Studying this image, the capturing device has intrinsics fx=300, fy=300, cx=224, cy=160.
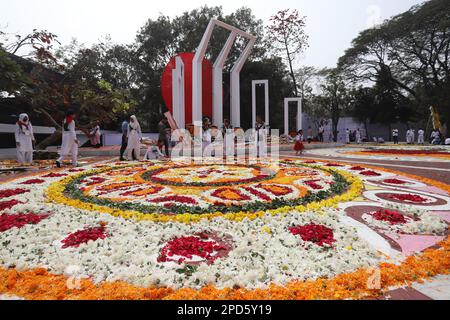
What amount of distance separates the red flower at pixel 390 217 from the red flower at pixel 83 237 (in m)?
3.11

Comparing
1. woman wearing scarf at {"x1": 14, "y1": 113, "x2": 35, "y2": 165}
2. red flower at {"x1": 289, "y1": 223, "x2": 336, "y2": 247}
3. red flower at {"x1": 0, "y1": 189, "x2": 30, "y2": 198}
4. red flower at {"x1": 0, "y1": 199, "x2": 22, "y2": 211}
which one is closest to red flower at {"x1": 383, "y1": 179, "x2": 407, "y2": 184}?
red flower at {"x1": 289, "y1": 223, "x2": 336, "y2": 247}

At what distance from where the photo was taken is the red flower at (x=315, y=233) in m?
2.92

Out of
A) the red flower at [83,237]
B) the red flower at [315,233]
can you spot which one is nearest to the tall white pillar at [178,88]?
the red flower at [83,237]

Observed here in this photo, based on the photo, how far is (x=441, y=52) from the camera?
29031mm

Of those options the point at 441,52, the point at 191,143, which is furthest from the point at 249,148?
the point at 441,52

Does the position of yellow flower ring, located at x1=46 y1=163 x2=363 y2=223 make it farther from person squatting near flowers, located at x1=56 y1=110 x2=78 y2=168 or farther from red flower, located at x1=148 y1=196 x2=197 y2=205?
person squatting near flowers, located at x1=56 y1=110 x2=78 y2=168

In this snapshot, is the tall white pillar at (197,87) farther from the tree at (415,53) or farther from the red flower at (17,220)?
the tree at (415,53)

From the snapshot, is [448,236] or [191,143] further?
[191,143]

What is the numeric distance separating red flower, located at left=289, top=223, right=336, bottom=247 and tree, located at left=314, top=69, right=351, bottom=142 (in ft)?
109

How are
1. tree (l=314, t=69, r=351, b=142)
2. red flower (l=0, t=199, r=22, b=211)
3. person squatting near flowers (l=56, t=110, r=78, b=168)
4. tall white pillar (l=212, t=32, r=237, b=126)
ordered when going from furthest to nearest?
tree (l=314, t=69, r=351, b=142)
tall white pillar (l=212, t=32, r=237, b=126)
person squatting near flowers (l=56, t=110, r=78, b=168)
red flower (l=0, t=199, r=22, b=211)

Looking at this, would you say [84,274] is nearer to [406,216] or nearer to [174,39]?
[406,216]

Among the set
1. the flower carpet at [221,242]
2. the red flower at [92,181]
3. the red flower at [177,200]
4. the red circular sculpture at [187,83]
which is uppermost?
the red circular sculpture at [187,83]

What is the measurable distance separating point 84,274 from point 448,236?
3443 mm

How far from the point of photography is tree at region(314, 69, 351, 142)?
112 ft
